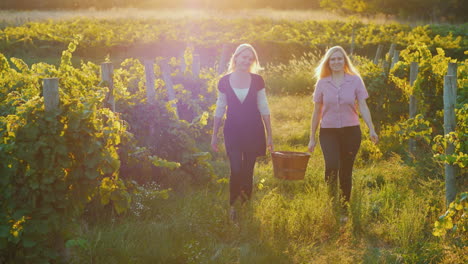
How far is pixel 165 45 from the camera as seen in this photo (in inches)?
871

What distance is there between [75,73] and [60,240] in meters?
1.89

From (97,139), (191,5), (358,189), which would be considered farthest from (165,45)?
(191,5)

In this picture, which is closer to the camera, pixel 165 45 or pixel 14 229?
pixel 14 229

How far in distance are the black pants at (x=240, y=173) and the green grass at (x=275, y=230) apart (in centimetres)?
16

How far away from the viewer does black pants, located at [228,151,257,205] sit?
5270mm

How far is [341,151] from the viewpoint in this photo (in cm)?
554

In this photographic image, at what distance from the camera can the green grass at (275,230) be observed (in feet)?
14.4

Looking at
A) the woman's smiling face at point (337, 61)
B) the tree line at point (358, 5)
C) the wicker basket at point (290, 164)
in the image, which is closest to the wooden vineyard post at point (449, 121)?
the woman's smiling face at point (337, 61)

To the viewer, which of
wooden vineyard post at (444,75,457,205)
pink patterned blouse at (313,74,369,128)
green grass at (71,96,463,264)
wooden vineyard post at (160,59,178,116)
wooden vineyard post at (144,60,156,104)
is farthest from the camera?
wooden vineyard post at (160,59,178,116)

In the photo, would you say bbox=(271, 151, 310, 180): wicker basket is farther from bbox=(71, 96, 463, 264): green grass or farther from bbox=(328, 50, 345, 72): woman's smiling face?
bbox=(328, 50, 345, 72): woman's smiling face

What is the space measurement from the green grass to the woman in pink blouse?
1.10 ft

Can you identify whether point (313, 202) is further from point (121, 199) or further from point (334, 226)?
point (121, 199)

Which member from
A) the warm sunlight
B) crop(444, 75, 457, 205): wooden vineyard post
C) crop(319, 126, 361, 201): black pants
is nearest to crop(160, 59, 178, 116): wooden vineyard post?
the warm sunlight

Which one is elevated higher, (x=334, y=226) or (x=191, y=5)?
(x=191, y=5)
